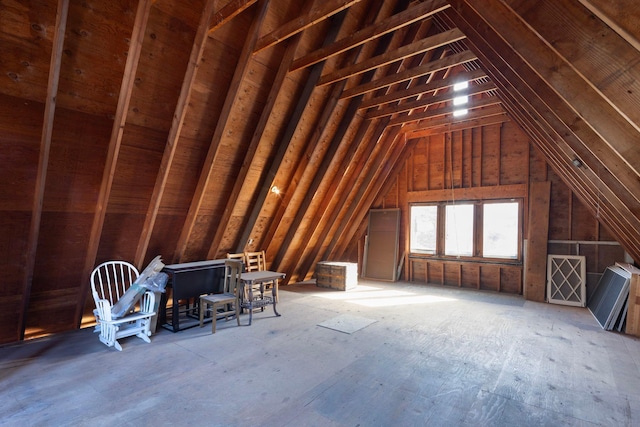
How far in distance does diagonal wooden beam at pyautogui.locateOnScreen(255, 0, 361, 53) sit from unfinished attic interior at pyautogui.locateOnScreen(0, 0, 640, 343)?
0.9 inches

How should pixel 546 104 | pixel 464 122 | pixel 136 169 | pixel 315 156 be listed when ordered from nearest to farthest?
1. pixel 546 104
2. pixel 136 169
3. pixel 315 156
4. pixel 464 122

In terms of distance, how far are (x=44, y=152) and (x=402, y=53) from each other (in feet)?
13.2

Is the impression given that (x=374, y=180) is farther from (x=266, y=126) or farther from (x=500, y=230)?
(x=266, y=126)

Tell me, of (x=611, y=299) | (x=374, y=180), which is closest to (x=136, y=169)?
(x=374, y=180)

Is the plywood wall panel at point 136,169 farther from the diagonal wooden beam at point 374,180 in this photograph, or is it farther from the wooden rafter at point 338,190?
the diagonal wooden beam at point 374,180

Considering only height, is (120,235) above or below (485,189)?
below

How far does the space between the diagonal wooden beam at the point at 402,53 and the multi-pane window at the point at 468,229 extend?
14.6ft

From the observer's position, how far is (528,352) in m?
3.39

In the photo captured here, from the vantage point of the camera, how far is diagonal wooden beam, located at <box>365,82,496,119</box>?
14.9 feet

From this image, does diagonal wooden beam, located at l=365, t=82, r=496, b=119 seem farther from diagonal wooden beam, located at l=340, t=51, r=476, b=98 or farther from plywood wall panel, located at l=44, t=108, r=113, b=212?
plywood wall panel, located at l=44, t=108, r=113, b=212

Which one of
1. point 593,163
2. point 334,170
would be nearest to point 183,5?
point 334,170

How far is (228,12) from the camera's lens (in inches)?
112

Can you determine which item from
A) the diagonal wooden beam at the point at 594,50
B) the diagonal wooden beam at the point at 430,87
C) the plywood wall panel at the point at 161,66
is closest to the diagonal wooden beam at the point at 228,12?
the plywood wall panel at the point at 161,66

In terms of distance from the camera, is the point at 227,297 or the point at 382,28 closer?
the point at 382,28
